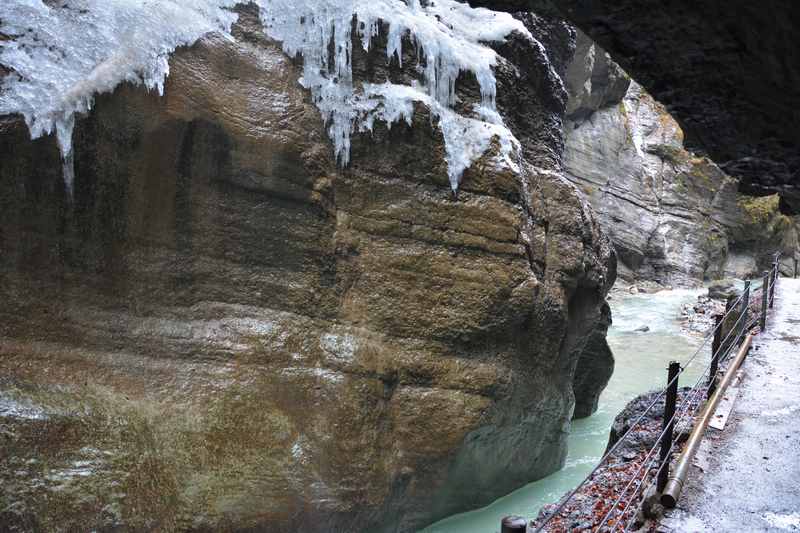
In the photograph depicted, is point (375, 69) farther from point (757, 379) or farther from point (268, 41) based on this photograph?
point (757, 379)

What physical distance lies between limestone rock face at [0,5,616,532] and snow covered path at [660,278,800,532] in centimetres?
279

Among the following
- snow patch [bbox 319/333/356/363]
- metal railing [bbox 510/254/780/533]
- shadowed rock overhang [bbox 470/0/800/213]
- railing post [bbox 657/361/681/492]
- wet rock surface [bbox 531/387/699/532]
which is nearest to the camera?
shadowed rock overhang [bbox 470/0/800/213]

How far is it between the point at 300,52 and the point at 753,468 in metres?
6.78

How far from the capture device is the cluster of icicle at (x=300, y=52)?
5.60 metres

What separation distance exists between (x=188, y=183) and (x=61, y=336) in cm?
208

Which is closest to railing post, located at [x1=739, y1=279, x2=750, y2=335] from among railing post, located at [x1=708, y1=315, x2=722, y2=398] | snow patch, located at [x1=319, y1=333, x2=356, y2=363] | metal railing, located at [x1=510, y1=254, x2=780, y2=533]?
metal railing, located at [x1=510, y1=254, x2=780, y2=533]

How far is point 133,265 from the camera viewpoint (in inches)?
245

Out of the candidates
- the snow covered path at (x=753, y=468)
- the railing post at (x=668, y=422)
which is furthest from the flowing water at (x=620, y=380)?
the railing post at (x=668, y=422)

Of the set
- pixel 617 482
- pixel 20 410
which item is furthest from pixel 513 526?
pixel 20 410

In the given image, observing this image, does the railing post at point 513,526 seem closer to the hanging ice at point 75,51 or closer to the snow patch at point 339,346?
the snow patch at point 339,346

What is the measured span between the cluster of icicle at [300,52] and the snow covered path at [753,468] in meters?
4.34

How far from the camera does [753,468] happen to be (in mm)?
5172

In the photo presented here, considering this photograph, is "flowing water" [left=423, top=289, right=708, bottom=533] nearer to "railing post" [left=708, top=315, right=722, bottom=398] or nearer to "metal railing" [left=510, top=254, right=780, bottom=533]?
"metal railing" [left=510, top=254, right=780, bottom=533]

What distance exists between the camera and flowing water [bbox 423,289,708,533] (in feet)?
27.2
